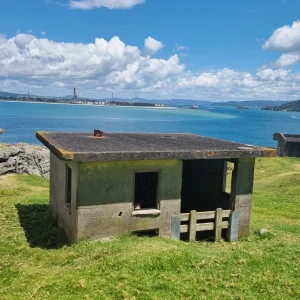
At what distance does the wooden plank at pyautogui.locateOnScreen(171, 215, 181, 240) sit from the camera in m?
12.6

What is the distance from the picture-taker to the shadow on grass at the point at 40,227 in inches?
493

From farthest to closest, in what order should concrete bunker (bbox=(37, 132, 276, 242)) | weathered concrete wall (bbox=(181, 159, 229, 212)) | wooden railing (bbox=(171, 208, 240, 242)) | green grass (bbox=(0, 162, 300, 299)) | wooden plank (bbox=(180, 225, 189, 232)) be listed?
weathered concrete wall (bbox=(181, 159, 229, 212))
wooden plank (bbox=(180, 225, 189, 232))
wooden railing (bbox=(171, 208, 240, 242))
concrete bunker (bbox=(37, 132, 276, 242))
green grass (bbox=(0, 162, 300, 299))

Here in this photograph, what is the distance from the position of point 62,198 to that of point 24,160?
1622 cm

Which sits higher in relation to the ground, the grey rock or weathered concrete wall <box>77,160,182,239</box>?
weathered concrete wall <box>77,160,182,239</box>

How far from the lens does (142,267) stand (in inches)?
369

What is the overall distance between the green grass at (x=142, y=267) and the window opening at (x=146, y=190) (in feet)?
9.84

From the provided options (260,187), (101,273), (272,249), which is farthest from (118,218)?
(260,187)

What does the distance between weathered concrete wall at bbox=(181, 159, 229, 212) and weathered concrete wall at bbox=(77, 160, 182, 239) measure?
318 centimetres

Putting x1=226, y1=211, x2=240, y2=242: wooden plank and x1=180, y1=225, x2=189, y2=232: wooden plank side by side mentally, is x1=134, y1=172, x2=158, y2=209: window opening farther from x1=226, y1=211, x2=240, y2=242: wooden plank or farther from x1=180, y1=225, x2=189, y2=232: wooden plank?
x1=226, y1=211, x2=240, y2=242: wooden plank

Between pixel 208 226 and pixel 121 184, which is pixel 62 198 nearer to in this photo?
pixel 121 184

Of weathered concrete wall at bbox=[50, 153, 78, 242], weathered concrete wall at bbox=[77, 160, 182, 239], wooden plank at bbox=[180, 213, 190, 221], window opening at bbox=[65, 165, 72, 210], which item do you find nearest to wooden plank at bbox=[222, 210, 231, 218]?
wooden plank at bbox=[180, 213, 190, 221]

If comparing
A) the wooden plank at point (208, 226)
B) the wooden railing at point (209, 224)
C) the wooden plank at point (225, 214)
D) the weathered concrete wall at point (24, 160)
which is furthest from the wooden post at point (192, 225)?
the weathered concrete wall at point (24, 160)

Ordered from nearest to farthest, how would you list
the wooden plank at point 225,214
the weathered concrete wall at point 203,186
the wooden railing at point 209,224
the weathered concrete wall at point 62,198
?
the weathered concrete wall at point 62,198, the wooden railing at point 209,224, the wooden plank at point 225,214, the weathered concrete wall at point 203,186

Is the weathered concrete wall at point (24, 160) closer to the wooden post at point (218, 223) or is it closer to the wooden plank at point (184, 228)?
the wooden plank at point (184, 228)
